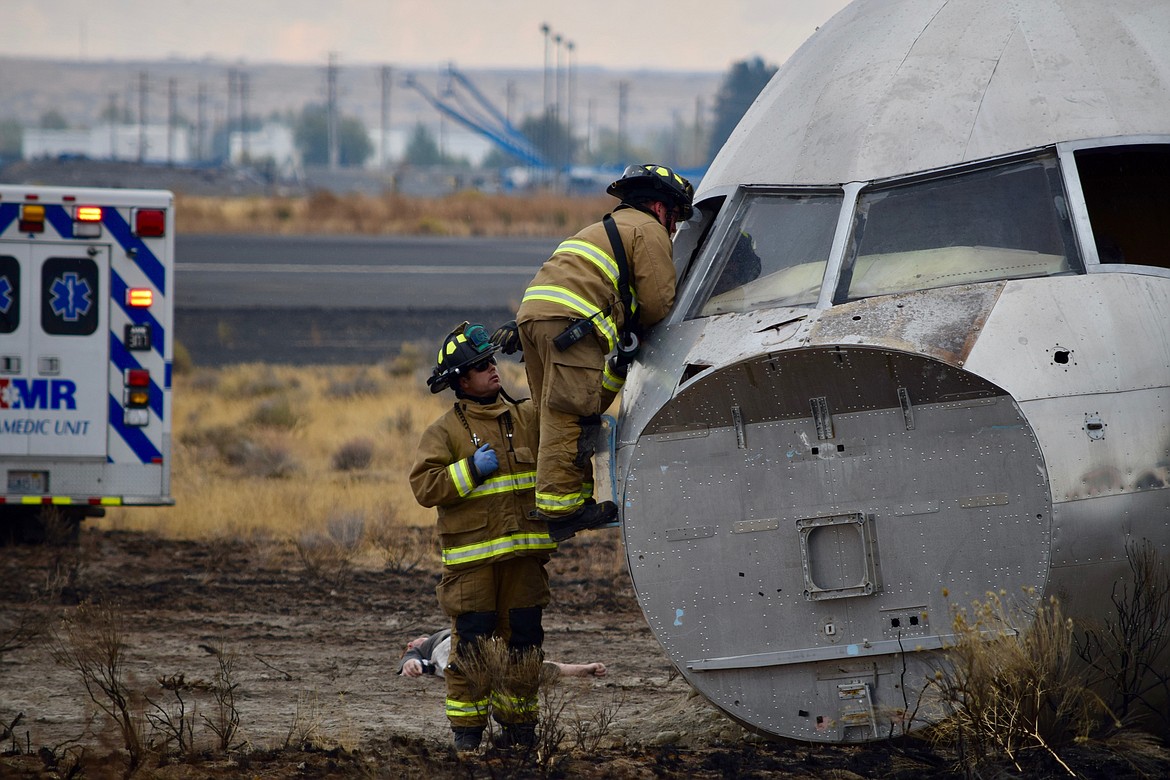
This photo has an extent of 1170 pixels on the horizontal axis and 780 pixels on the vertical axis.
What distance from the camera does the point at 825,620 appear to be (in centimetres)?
555

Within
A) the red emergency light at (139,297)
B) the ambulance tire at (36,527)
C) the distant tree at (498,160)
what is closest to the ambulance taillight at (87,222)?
the red emergency light at (139,297)

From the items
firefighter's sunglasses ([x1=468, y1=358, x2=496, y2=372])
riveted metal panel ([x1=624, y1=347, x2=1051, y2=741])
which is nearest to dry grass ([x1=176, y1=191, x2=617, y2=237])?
firefighter's sunglasses ([x1=468, y1=358, x2=496, y2=372])

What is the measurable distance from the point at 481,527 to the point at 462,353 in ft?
2.86

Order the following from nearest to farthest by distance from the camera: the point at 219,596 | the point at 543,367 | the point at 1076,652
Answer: the point at 1076,652
the point at 543,367
the point at 219,596

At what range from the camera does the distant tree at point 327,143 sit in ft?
584

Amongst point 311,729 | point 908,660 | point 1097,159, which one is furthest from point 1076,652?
point 311,729

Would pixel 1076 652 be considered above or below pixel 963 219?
below

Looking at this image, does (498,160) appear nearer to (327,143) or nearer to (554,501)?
(327,143)

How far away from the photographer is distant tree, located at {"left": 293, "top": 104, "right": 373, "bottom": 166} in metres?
178

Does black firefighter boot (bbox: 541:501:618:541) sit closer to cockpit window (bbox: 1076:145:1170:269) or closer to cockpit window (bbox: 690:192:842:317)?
cockpit window (bbox: 690:192:842:317)

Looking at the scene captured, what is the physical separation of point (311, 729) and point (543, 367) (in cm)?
215

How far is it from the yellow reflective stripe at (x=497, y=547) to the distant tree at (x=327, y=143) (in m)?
171

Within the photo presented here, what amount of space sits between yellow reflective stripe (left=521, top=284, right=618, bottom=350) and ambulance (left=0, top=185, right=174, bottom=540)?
6.48m

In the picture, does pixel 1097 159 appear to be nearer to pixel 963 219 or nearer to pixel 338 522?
pixel 963 219
